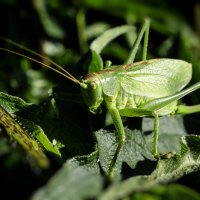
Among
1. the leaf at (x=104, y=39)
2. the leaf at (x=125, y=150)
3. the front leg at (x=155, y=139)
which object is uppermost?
the leaf at (x=104, y=39)

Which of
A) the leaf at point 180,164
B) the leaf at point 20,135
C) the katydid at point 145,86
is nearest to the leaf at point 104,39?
the katydid at point 145,86

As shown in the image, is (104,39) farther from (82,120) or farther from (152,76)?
(82,120)

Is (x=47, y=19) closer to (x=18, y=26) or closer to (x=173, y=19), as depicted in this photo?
(x=18, y=26)

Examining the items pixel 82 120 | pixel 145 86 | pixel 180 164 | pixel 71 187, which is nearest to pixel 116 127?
pixel 82 120

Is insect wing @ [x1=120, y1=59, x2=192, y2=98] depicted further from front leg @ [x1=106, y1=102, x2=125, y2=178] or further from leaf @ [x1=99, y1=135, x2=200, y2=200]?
leaf @ [x1=99, y1=135, x2=200, y2=200]

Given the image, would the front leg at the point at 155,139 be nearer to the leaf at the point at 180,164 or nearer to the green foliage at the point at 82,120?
the green foliage at the point at 82,120

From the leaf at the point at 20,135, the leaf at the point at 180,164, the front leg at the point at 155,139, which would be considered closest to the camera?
the leaf at the point at 180,164
